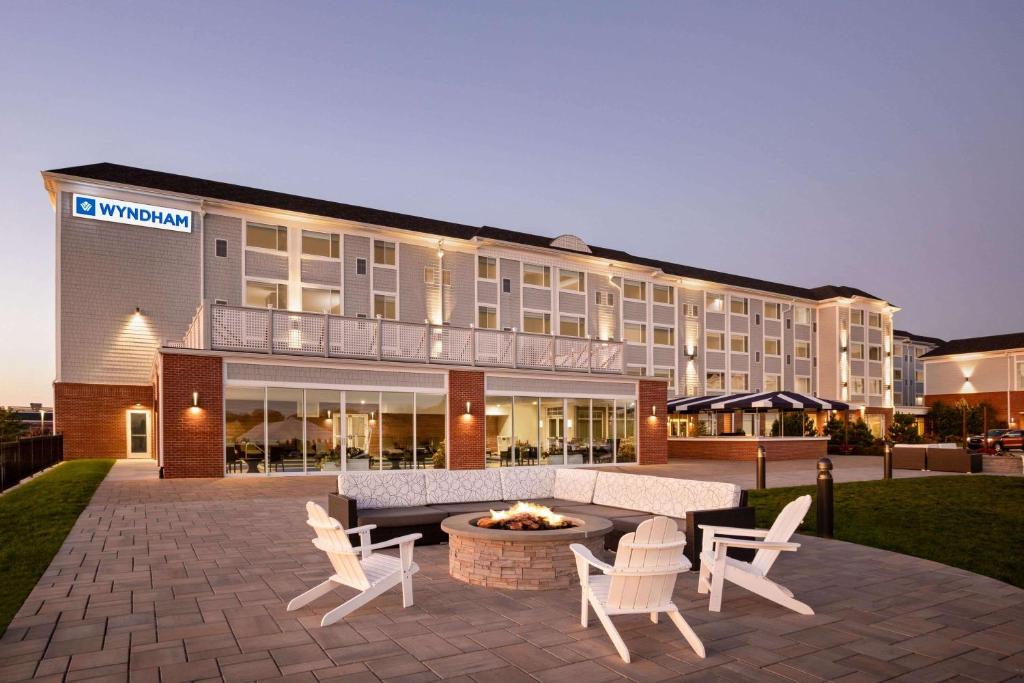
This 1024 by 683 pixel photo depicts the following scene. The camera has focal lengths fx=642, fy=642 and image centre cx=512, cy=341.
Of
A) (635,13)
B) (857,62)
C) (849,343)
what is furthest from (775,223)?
(635,13)

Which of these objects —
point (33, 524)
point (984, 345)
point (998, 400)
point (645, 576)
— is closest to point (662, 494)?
point (645, 576)

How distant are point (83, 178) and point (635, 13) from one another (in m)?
19.9

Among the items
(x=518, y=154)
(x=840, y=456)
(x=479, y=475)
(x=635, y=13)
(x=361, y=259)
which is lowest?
(x=840, y=456)

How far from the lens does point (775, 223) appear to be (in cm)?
11256

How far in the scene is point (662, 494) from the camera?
794 centimetres

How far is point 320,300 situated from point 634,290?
16294 mm

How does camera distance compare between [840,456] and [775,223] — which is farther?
[775,223]

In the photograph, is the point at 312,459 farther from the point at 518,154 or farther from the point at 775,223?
the point at 775,223

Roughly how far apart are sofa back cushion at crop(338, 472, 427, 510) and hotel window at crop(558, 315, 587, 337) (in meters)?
22.2

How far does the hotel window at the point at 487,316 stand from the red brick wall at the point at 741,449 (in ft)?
31.7

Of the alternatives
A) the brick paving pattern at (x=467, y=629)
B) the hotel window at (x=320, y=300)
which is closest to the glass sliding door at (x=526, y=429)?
the hotel window at (x=320, y=300)

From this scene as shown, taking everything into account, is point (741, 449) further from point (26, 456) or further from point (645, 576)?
point (26, 456)

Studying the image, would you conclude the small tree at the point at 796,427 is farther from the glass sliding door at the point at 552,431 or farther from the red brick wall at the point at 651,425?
the glass sliding door at the point at 552,431

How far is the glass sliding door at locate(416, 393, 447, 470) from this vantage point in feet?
62.9
